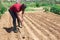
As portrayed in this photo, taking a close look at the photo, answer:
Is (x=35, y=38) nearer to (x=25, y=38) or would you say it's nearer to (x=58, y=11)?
(x=25, y=38)

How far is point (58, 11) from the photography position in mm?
19422

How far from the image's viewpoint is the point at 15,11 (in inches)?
346

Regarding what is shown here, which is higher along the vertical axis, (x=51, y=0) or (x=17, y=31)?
(x=17, y=31)

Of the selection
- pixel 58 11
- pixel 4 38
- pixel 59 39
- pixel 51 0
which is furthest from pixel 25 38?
pixel 51 0

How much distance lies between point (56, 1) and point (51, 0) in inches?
82.0

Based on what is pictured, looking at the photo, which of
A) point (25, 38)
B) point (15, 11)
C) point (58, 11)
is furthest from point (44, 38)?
point (58, 11)

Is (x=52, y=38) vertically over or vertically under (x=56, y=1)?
over

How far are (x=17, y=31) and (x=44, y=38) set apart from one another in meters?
1.84

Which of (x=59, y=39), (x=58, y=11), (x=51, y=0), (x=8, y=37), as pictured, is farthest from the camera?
(x=51, y=0)

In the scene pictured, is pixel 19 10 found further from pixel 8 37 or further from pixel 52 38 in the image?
pixel 52 38

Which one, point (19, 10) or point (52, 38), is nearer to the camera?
point (52, 38)

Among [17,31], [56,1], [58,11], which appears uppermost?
[17,31]

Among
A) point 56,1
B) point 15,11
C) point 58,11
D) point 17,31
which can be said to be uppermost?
point 15,11

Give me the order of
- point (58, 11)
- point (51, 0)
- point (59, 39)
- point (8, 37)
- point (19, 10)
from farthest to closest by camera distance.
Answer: point (51, 0) → point (58, 11) → point (19, 10) → point (8, 37) → point (59, 39)
